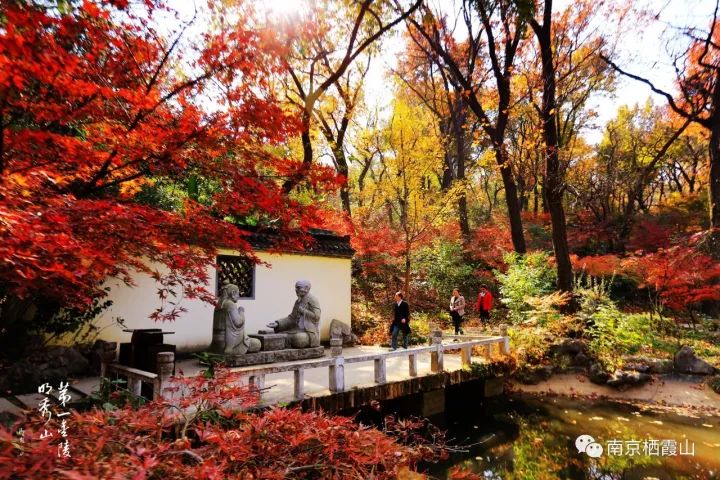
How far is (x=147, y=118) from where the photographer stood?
5.14 m

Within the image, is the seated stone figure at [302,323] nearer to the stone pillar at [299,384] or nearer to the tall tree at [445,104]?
the stone pillar at [299,384]

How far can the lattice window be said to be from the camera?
1121 cm

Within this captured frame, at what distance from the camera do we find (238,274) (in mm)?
11625

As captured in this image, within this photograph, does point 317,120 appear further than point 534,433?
Yes

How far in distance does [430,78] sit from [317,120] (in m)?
7.41

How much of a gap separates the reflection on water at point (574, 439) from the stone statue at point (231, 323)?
14.3ft

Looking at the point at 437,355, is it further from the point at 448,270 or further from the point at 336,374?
the point at 448,270

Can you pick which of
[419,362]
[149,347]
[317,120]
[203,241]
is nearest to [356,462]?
[203,241]

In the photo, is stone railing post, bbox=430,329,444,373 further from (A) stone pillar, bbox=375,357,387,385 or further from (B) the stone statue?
(B) the stone statue

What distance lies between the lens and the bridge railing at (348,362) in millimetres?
6216

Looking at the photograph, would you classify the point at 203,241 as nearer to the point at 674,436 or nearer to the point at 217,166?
the point at 217,166

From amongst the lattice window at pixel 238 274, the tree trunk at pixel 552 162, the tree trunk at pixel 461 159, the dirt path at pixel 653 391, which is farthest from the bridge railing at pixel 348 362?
the tree trunk at pixel 461 159

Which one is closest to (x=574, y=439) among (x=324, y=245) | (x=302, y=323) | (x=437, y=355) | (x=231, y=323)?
(x=437, y=355)

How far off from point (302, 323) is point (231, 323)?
1834mm
